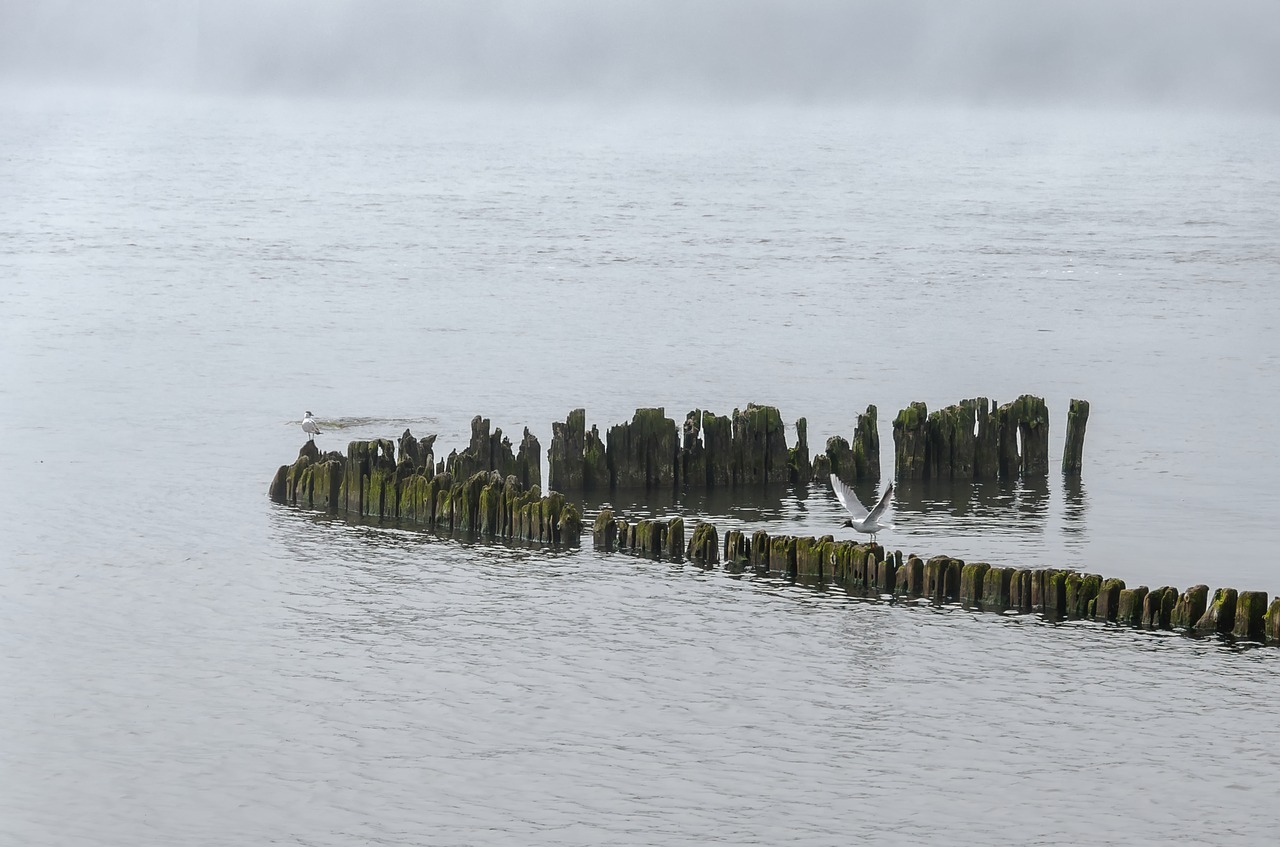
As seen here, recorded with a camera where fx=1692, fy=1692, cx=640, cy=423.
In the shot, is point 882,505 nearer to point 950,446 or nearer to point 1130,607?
point 1130,607

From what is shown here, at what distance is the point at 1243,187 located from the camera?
4542 inches

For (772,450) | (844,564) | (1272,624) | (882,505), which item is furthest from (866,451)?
(1272,624)

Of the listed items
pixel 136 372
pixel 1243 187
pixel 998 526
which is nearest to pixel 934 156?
pixel 1243 187

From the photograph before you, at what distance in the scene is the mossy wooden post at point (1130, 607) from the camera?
17844 mm

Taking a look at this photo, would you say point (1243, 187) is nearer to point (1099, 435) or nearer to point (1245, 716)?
point (1099, 435)

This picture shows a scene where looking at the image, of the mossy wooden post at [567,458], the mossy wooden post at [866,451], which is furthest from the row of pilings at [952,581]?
the mossy wooden post at [866,451]

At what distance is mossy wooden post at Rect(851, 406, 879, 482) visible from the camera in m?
25.4

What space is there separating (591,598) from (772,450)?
21.4 ft

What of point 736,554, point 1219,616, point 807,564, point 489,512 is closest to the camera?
point 1219,616

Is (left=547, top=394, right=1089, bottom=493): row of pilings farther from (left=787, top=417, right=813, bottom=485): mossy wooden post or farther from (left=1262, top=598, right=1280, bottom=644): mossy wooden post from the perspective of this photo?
(left=1262, top=598, right=1280, bottom=644): mossy wooden post

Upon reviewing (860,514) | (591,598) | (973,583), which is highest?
(860,514)

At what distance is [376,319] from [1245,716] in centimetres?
3700

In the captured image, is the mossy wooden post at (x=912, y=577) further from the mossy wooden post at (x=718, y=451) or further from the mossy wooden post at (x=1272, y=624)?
the mossy wooden post at (x=718, y=451)

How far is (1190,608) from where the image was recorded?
17562 mm
